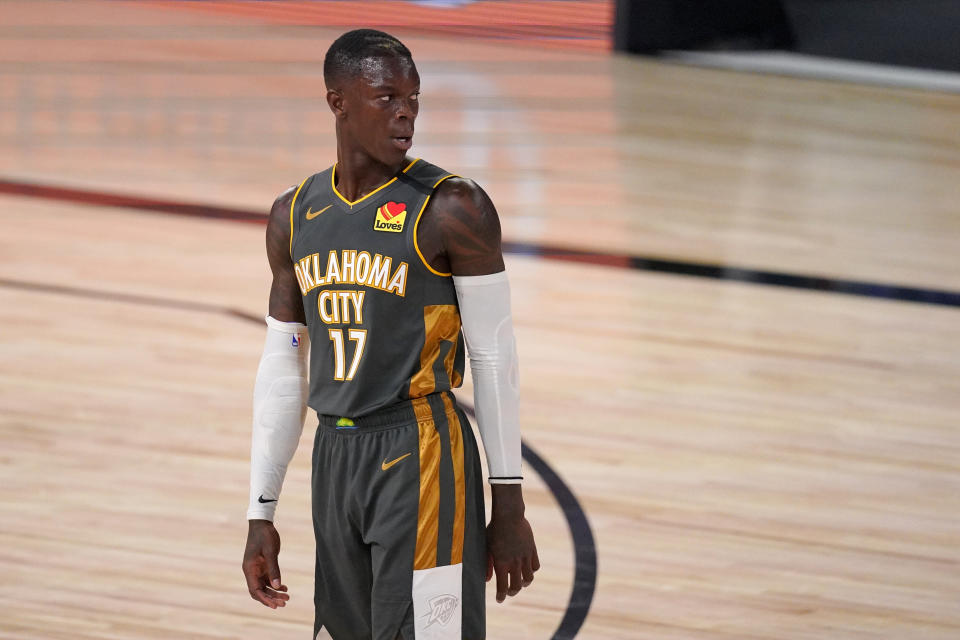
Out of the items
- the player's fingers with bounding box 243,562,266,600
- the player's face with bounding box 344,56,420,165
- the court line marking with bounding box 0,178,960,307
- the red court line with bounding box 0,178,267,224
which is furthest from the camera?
the red court line with bounding box 0,178,267,224

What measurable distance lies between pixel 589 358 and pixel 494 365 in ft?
9.59

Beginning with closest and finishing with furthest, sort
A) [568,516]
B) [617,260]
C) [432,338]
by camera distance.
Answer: [432,338]
[568,516]
[617,260]

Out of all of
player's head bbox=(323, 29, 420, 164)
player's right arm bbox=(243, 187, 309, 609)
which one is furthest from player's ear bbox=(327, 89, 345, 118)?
player's right arm bbox=(243, 187, 309, 609)

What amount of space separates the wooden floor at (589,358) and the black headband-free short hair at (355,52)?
5.13 ft

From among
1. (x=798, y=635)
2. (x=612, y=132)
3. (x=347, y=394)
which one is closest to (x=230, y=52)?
(x=612, y=132)

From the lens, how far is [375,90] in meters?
1.90

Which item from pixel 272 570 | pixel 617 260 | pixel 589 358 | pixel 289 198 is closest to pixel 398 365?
pixel 289 198

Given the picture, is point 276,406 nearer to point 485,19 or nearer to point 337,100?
point 337,100

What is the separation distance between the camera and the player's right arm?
2.14m

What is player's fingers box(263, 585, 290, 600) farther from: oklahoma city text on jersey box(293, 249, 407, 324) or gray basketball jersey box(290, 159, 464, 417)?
oklahoma city text on jersey box(293, 249, 407, 324)

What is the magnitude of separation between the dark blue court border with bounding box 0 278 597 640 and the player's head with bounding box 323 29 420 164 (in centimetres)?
141

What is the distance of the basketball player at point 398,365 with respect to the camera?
1.94m

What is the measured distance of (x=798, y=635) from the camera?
3150mm

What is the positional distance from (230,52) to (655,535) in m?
8.09
